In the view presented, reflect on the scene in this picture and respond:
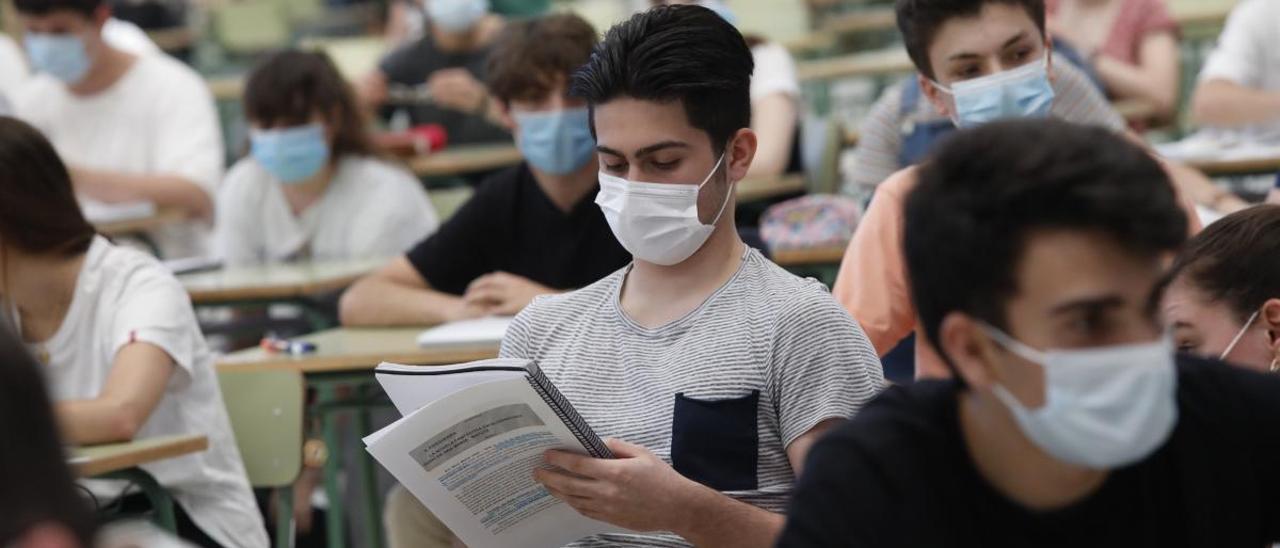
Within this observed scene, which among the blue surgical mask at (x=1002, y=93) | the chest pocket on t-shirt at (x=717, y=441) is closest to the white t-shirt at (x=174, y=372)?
the chest pocket on t-shirt at (x=717, y=441)

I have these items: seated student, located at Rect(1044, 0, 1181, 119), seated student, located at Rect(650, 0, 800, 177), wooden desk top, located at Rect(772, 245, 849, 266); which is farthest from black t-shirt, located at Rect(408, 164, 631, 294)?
seated student, located at Rect(1044, 0, 1181, 119)

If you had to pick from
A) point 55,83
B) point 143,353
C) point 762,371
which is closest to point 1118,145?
point 762,371

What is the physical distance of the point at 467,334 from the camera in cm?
319

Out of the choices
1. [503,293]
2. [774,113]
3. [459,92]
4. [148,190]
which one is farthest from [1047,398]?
[459,92]

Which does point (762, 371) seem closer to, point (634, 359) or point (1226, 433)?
point (634, 359)

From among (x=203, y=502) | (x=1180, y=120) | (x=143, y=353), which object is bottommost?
(x=1180, y=120)

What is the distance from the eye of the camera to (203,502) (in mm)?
2955

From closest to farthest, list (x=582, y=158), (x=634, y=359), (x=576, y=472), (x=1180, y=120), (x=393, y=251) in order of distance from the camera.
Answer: (x=576, y=472) < (x=634, y=359) < (x=582, y=158) < (x=393, y=251) < (x=1180, y=120)

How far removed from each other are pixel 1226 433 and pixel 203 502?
1965 mm

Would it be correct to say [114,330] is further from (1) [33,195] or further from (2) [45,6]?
(2) [45,6]

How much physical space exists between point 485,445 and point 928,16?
131 centimetres

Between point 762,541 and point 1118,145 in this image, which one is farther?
point 762,541

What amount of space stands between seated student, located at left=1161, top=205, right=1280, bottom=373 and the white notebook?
4.45ft

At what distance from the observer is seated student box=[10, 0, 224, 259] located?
540 cm
